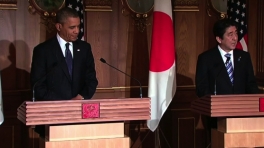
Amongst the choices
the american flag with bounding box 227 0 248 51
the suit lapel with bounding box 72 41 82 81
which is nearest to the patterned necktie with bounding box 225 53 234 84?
the suit lapel with bounding box 72 41 82 81

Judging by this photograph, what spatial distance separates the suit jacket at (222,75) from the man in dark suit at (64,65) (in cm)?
111

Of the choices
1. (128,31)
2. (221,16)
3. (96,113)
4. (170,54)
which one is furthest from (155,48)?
(96,113)

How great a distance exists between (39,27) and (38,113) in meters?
2.75

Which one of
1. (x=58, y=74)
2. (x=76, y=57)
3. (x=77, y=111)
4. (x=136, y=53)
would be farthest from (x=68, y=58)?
(x=136, y=53)

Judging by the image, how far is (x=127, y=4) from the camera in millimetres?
6797

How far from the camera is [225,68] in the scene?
511 centimetres

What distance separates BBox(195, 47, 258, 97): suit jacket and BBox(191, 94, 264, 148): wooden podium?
621mm

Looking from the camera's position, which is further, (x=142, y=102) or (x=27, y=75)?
(x=27, y=75)

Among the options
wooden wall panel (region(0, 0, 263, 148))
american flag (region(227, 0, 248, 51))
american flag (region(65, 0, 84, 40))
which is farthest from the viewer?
american flag (region(227, 0, 248, 51))

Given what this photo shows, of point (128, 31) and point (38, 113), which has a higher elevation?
point (128, 31)

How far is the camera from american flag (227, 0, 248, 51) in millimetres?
6645

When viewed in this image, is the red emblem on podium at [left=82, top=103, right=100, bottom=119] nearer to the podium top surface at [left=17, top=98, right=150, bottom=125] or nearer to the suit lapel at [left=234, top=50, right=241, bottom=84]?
the podium top surface at [left=17, top=98, right=150, bottom=125]

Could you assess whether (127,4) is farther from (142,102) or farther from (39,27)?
(142,102)

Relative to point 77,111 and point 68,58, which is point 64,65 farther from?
point 77,111
